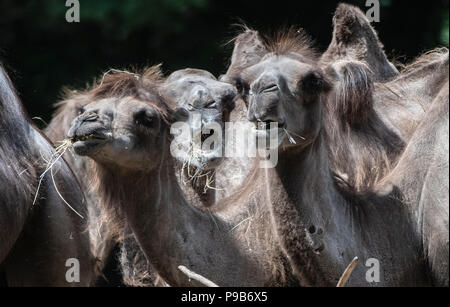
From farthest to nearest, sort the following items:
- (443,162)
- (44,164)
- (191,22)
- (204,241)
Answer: (191,22), (44,164), (204,241), (443,162)

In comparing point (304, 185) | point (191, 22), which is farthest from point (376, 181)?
point (191, 22)

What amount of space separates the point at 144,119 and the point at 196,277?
26.5 inches

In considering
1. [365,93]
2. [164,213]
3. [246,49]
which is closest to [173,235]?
[164,213]

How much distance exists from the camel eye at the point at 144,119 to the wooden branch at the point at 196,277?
559 mm

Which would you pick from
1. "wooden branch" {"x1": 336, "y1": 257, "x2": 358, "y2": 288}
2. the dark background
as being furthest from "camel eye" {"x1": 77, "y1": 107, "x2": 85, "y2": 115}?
the dark background

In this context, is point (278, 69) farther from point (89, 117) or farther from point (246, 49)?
point (246, 49)

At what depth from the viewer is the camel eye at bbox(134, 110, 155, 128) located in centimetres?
390

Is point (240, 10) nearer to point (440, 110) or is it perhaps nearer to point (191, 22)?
point (191, 22)

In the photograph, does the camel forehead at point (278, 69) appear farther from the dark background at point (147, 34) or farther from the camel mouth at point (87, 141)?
the dark background at point (147, 34)

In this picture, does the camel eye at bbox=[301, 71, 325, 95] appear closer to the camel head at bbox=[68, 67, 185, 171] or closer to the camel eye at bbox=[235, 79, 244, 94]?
the camel eye at bbox=[235, 79, 244, 94]

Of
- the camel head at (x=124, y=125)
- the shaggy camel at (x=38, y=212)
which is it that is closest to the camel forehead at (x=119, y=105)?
the camel head at (x=124, y=125)

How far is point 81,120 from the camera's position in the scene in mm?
3795

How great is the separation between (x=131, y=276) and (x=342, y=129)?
1195 mm

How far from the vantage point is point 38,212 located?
A: 443 centimetres
